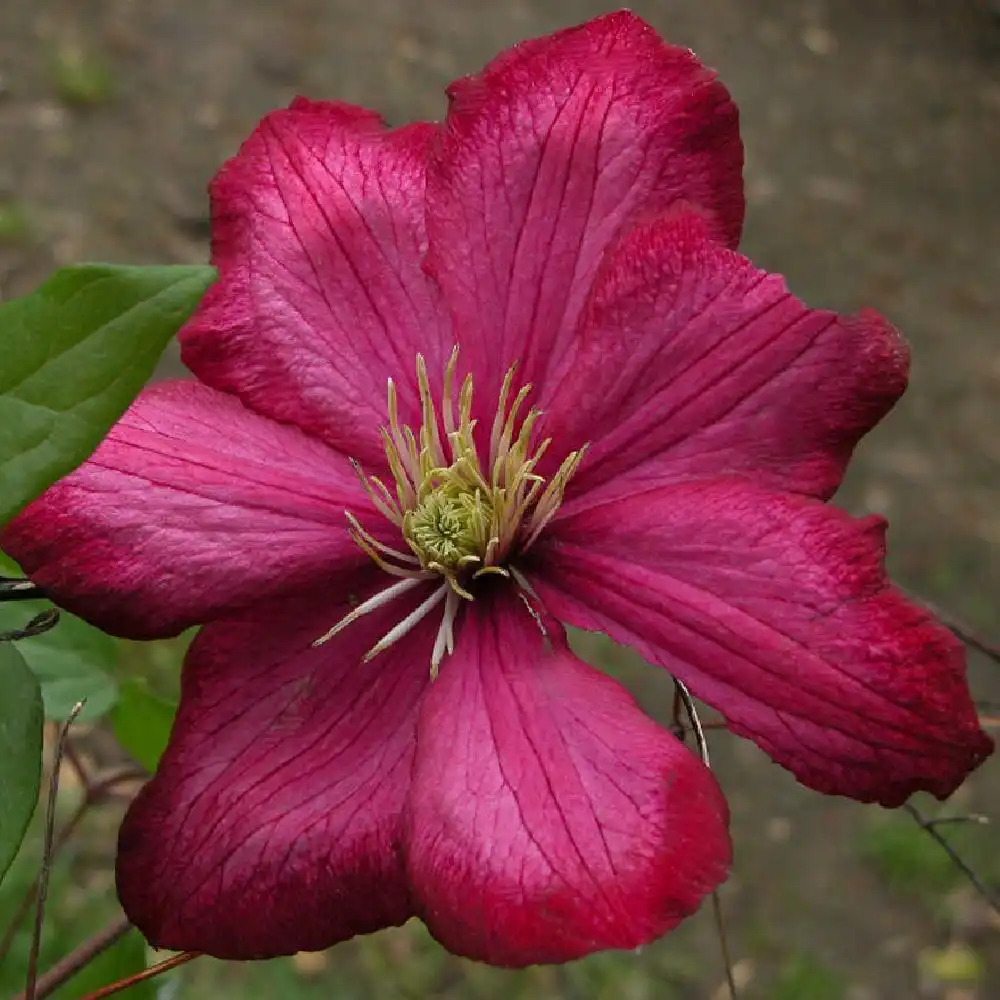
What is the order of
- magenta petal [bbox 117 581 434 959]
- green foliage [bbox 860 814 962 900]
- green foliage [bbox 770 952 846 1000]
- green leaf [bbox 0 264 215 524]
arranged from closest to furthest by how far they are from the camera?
1. green leaf [bbox 0 264 215 524]
2. magenta petal [bbox 117 581 434 959]
3. green foliage [bbox 770 952 846 1000]
4. green foliage [bbox 860 814 962 900]

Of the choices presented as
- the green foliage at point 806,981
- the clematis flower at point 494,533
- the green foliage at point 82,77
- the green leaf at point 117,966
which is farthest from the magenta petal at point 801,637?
the green foliage at point 82,77

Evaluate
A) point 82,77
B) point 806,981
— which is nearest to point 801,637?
point 806,981

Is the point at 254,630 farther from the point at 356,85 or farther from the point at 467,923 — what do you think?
the point at 356,85

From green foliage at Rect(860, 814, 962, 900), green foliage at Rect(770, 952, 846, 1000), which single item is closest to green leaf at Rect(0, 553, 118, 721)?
green foliage at Rect(770, 952, 846, 1000)

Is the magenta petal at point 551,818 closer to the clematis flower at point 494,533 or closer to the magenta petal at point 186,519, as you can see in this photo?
the clematis flower at point 494,533

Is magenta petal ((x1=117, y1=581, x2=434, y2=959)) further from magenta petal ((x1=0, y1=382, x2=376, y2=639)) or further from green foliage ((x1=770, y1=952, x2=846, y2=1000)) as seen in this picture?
green foliage ((x1=770, y1=952, x2=846, y2=1000))

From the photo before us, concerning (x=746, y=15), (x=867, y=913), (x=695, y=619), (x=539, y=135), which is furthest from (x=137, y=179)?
(x=695, y=619)

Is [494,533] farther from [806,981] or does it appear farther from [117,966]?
[806,981]
